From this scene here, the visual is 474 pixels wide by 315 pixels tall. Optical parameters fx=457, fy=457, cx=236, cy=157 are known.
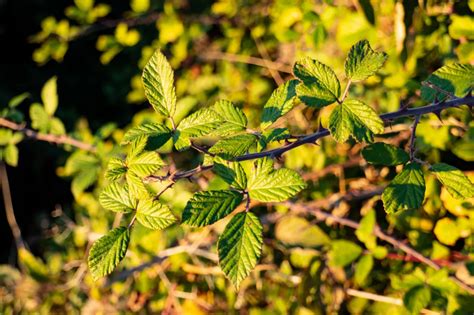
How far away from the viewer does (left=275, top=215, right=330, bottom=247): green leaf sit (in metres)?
1.67

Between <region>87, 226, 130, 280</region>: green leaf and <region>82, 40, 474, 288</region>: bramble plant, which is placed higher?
<region>82, 40, 474, 288</region>: bramble plant

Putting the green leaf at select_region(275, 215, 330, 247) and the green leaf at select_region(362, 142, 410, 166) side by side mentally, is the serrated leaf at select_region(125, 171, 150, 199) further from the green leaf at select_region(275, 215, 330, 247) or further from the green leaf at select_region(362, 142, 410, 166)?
the green leaf at select_region(275, 215, 330, 247)

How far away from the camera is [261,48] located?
8.37ft

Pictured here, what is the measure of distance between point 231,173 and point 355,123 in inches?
9.3

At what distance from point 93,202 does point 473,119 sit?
185cm

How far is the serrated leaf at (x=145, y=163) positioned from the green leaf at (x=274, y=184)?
17 centimetres

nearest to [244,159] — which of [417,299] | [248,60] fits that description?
[417,299]

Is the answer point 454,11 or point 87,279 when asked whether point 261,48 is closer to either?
point 454,11

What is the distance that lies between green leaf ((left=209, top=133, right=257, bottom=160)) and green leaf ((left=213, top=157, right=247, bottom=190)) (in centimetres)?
4

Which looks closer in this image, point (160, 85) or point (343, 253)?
point (160, 85)

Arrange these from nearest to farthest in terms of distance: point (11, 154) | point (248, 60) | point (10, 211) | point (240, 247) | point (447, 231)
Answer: point (240, 247), point (447, 231), point (11, 154), point (248, 60), point (10, 211)

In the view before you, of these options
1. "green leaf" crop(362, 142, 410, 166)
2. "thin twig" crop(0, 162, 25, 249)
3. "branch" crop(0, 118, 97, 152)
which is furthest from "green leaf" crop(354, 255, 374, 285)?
"thin twig" crop(0, 162, 25, 249)

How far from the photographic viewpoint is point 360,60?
2.71 feet

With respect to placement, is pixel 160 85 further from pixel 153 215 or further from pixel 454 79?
pixel 454 79
